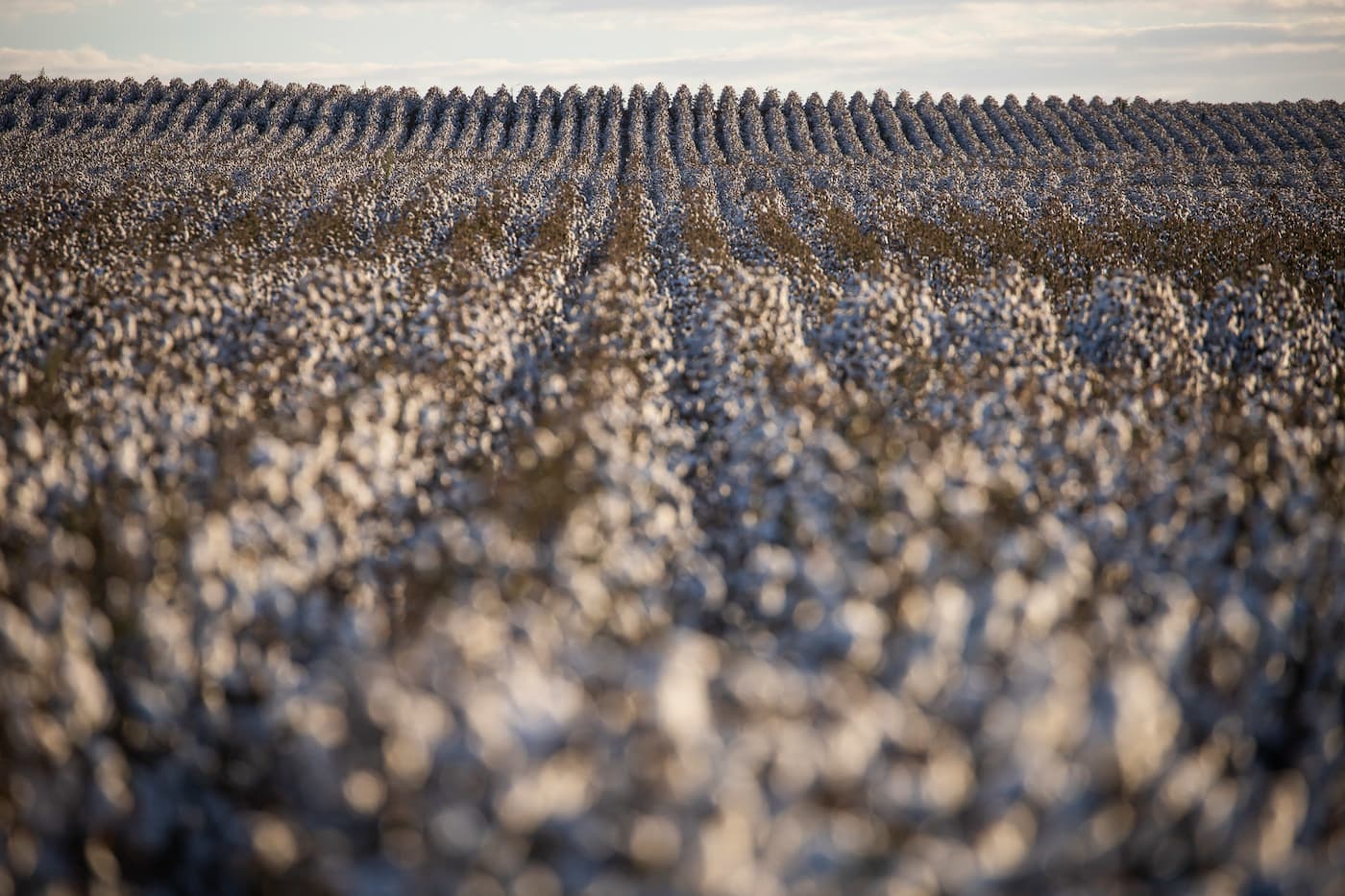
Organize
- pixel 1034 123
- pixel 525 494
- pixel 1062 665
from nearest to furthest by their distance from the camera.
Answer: pixel 1062 665 < pixel 525 494 < pixel 1034 123

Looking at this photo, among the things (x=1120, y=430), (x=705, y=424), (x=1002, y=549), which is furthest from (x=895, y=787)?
(x=705, y=424)

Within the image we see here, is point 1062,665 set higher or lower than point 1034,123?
lower

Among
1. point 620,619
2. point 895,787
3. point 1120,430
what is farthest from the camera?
point 1120,430

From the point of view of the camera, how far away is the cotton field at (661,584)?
2469 mm

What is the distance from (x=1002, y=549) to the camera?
13.1ft

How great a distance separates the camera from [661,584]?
15.5 feet

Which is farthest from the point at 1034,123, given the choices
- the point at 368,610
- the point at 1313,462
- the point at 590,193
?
the point at 368,610

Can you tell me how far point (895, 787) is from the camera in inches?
96.3

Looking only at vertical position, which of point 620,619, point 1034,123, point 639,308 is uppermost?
point 1034,123

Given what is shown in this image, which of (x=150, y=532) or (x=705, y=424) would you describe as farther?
(x=705, y=424)

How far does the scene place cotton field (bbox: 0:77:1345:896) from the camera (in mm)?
2469

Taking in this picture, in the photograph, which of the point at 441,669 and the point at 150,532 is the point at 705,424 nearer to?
the point at 150,532

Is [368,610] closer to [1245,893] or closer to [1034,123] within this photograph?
[1245,893]

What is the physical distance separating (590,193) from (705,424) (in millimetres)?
22278
